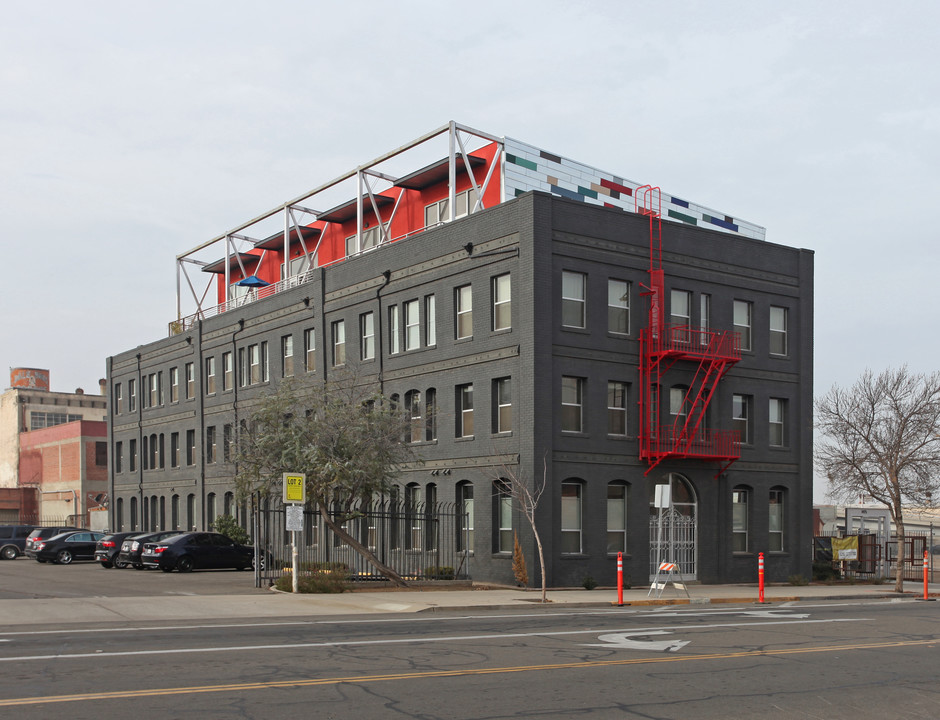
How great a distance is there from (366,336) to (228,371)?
493 inches

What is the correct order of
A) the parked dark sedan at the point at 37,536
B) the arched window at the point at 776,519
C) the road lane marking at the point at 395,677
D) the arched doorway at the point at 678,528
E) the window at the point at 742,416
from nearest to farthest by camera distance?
the road lane marking at the point at 395,677 < the arched doorway at the point at 678,528 < the window at the point at 742,416 < the arched window at the point at 776,519 < the parked dark sedan at the point at 37,536

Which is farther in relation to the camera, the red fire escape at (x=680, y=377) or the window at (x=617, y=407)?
the red fire escape at (x=680, y=377)

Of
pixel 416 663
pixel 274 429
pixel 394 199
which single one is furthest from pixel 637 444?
pixel 416 663

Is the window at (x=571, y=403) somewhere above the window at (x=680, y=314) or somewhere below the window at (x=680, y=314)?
below

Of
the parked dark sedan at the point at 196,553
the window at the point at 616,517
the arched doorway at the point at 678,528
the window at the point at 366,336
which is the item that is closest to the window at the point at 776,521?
the arched doorway at the point at 678,528

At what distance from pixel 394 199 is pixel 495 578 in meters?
18.8

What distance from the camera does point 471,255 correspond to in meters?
32.5

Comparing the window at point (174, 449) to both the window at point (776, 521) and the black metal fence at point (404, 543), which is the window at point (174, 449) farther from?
the window at point (776, 521)

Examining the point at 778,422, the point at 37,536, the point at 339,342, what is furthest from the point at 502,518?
the point at 37,536

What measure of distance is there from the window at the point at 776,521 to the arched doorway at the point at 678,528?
3398 millimetres

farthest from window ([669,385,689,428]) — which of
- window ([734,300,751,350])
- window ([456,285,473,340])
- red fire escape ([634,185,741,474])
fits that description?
window ([456,285,473,340])

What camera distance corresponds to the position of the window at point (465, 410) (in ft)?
108

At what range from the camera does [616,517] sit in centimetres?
3186

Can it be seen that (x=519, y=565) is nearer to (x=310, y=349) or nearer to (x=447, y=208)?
(x=310, y=349)
